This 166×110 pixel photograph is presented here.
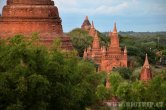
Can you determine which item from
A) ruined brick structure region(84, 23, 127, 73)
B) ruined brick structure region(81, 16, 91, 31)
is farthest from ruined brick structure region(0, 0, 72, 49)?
ruined brick structure region(81, 16, 91, 31)

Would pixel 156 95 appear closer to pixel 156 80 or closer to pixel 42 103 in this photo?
pixel 156 80

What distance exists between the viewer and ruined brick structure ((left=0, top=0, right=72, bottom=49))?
105ft

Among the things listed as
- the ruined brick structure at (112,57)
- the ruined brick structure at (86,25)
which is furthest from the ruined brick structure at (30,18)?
the ruined brick structure at (86,25)

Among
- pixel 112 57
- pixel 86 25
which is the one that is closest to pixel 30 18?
pixel 112 57

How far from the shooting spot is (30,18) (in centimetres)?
3241

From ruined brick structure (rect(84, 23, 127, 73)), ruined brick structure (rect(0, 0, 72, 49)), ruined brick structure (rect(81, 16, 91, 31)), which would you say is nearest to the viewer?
ruined brick structure (rect(0, 0, 72, 49))

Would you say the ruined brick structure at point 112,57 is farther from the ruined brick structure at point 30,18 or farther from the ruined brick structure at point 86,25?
the ruined brick structure at point 86,25

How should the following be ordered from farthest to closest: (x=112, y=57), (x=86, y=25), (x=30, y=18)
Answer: (x=86, y=25), (x=112, y=57), (x=30, y=18)

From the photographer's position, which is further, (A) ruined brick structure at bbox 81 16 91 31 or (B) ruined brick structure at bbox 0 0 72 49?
(A) ruined brick structure at bbox 81 16 91 31

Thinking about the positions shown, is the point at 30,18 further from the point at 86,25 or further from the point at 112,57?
the point at 86,25

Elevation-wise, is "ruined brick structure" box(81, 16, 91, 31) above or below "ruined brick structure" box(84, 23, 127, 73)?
above

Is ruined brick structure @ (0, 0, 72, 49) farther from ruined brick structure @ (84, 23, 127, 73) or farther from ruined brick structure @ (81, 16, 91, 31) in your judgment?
ruined brick structure @ (81, 16, 91, 31)

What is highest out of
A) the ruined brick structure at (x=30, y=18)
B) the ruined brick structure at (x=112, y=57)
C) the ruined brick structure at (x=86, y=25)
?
the ruined brick structure at (x=30, y=18)

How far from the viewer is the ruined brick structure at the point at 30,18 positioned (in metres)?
32.2
